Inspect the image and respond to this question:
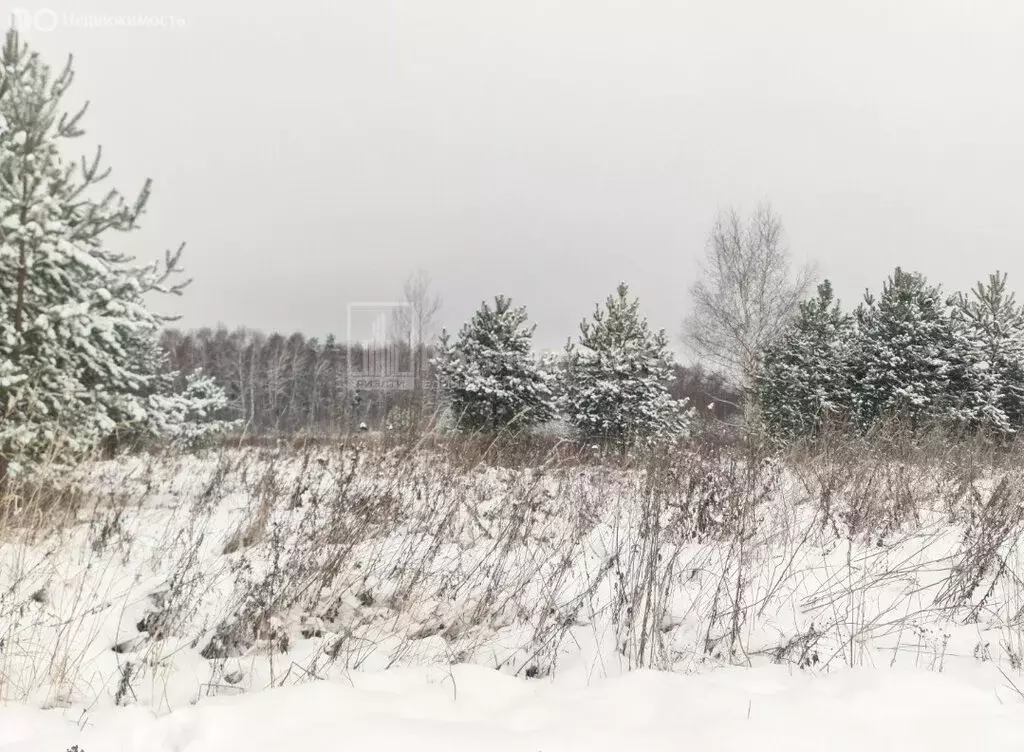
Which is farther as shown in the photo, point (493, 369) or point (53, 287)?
point (493, 369)

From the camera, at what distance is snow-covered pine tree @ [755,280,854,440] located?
16.2m

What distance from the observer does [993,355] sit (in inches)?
615

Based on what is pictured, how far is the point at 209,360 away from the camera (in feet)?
165

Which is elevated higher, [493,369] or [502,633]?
[493,369]

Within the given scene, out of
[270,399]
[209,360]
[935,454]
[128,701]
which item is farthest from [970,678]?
[209,360]

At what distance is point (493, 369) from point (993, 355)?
14415 mm

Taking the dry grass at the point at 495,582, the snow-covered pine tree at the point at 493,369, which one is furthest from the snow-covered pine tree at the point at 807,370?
the dry grass at the point at 495,582

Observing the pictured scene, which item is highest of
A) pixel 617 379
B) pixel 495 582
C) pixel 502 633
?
pixel 617 379

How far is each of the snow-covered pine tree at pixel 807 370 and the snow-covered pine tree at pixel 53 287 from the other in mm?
15584
